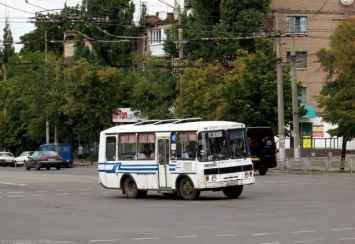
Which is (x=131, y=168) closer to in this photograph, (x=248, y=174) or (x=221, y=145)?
(x=221, y=145)

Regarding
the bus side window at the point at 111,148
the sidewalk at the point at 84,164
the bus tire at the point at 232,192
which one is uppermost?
the bus side window at the point at 111,148

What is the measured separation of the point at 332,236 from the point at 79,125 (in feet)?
214

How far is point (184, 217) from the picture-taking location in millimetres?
23422

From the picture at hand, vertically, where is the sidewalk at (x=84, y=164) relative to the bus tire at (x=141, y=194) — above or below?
below

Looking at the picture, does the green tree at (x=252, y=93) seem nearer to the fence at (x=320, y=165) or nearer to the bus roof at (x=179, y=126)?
the fence at (x=320, y=165)

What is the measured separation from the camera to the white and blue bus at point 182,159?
2973 cm

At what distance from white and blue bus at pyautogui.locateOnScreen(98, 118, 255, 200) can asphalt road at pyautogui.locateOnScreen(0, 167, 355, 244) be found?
1.63 feet

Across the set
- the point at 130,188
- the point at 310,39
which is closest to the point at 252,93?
the point at 310,39

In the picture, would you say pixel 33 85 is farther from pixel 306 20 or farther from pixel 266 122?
pixel 266 122

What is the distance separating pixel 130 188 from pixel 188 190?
2.95 metres

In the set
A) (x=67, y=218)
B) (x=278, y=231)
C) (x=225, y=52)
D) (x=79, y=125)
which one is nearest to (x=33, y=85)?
(x=79, y=125)

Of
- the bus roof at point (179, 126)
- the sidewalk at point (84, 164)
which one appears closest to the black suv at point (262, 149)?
the bus roof at point (179, 126)

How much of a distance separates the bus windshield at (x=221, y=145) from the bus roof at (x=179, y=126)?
0.18 m

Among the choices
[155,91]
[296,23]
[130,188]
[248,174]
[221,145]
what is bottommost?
[130,188]
